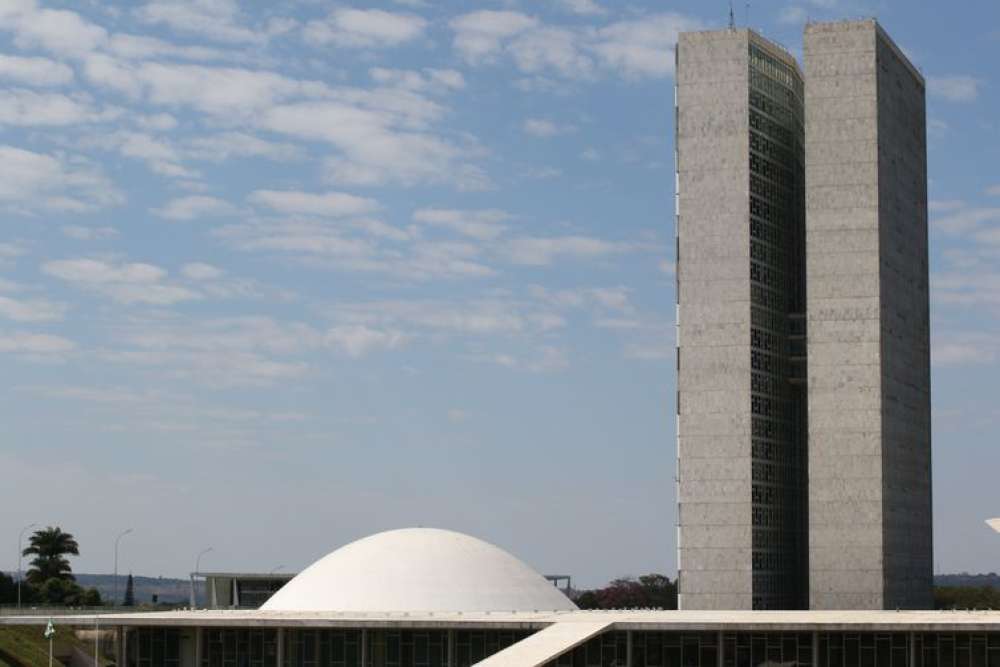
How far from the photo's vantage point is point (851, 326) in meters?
138

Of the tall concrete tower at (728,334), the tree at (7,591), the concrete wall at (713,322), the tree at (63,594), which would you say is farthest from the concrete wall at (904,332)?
the tree at (7,591)

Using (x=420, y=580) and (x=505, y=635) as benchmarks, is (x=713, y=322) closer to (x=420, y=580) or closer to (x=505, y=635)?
(x=420, y=580)

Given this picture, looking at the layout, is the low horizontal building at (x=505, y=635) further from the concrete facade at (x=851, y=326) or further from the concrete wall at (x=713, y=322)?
the concrete facade at (x=851, y=326)

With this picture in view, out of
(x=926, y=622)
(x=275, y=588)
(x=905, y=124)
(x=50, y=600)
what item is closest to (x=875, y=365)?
(x=905, y=124)

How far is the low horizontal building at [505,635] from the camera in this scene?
10288 cm

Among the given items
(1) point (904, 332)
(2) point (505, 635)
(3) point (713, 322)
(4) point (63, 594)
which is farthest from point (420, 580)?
(4) point (63, 594)

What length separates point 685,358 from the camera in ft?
458

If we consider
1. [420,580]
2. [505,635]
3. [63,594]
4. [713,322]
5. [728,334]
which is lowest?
[63,594]

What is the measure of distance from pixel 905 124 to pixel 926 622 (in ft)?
198

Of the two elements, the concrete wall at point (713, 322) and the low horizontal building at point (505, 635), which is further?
the concrete wall at point (713, 322)

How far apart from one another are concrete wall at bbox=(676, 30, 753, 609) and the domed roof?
1692 centimetres

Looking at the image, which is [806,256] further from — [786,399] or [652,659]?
[652,659]

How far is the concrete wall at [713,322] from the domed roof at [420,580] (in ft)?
55.5

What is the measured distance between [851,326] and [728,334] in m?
9.97
